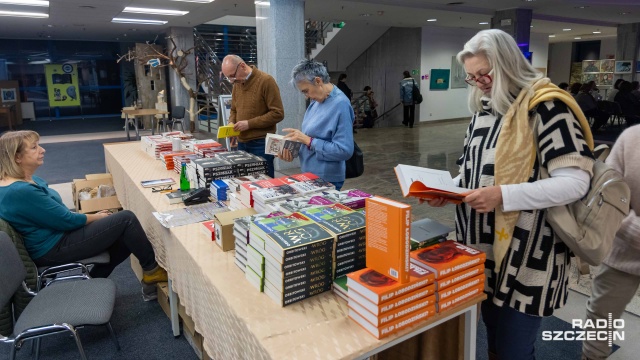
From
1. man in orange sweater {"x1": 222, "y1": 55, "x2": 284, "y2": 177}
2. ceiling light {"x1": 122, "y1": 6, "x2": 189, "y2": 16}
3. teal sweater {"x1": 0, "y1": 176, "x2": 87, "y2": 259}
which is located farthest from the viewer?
ceiling light {"x1": 122, "y1": 6, "x2": 189, "y2": 16}

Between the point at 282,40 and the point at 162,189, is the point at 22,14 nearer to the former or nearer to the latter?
the point at 282,40

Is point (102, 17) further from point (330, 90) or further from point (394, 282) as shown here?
point (394, 282)

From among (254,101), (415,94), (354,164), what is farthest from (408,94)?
(354,164)

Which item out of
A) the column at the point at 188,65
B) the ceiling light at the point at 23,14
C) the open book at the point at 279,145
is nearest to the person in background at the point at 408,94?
the column at the point at 188,65

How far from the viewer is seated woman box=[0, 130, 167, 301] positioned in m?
2.60

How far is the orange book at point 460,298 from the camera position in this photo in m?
1.53

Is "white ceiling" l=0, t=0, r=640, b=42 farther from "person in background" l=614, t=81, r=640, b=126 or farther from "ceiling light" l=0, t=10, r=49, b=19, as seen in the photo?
"person in background" l=614, t=81, r=640, b=126

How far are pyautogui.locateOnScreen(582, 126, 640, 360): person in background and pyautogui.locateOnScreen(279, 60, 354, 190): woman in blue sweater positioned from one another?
4.62ft

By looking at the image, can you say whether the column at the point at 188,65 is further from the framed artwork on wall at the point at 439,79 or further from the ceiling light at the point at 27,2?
the framed artwork on wall at the point at 439,79

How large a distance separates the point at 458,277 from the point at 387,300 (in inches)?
13.4

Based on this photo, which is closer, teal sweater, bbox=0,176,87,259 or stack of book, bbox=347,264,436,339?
stack of book, bbox=347,264,436,339

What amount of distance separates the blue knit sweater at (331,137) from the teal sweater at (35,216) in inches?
62.1

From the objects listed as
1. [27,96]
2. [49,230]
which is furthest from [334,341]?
[27,96]

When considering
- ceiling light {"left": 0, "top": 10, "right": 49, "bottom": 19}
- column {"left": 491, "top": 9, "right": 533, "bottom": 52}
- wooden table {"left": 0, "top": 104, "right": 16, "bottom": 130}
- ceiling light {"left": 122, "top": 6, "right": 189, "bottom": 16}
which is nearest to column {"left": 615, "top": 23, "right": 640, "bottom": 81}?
column {"left": 491, "top": 9, "right": 533, "bottom": 52}
